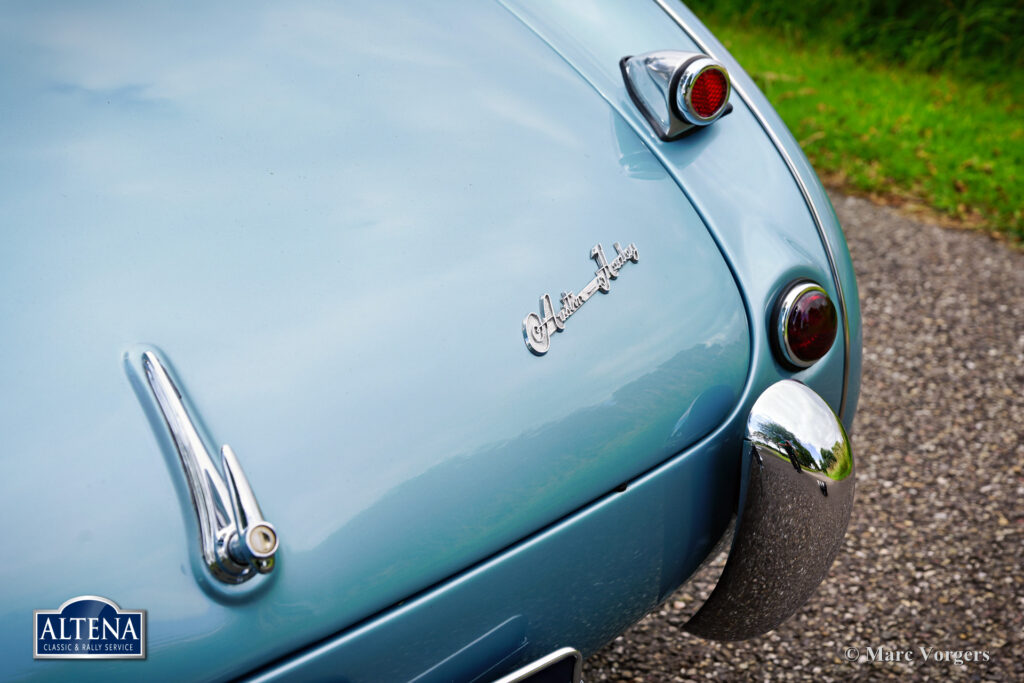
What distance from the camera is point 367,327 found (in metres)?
1.11

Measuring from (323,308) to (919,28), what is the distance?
5489 millimetres

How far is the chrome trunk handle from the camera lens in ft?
3.04

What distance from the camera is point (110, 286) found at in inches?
41.2

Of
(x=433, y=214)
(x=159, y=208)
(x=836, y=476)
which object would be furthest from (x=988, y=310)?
(x=159, y=208)

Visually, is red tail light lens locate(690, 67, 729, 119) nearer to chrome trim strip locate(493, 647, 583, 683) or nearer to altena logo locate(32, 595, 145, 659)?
chrome trim strip locate(493, 647, 583, 683)

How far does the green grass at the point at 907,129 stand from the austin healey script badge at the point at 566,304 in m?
3.10

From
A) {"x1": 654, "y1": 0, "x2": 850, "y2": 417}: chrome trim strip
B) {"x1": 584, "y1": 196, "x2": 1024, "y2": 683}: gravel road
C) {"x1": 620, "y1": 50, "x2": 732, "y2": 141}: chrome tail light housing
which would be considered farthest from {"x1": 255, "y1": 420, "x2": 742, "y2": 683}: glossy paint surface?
{"x1": 584, "y1": 196, "x2": 1024, "y2": 683}: gravel road

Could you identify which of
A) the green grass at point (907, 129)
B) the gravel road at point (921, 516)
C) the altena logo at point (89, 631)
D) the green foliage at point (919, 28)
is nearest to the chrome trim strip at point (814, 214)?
the gravel road at point (921, 516)

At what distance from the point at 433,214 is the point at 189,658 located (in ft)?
1.99

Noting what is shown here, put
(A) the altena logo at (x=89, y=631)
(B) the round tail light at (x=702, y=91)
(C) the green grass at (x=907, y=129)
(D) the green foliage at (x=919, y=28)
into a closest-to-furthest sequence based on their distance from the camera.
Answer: (A) the altena logo at (x=89, y=631) < (B) the round tail light at (x=702, y=91) < (C) the green grass at (x=907, y=129) < (D) the green foliage at (x=919, y=28)

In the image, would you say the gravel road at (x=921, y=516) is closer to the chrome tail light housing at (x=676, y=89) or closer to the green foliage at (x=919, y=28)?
the chrome tail light housing at (x=676, y=89)

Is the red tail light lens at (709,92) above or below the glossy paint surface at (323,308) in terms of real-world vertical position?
above

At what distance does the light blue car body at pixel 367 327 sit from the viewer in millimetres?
953

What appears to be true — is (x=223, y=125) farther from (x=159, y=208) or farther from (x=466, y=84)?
(x=466, y=84)
